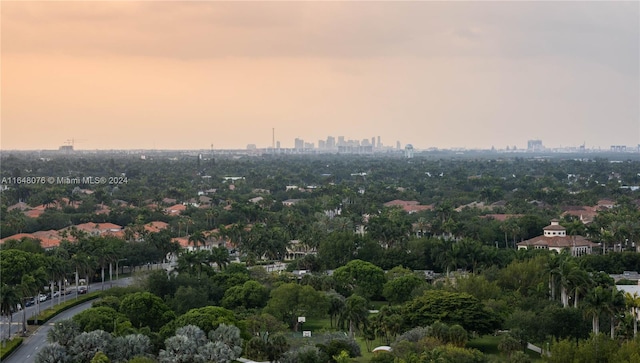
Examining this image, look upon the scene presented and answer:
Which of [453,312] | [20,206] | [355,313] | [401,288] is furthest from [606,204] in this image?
[20,206]

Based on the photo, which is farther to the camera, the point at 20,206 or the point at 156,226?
the point at 20,206

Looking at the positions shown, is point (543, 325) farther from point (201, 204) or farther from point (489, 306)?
point (201, 204)

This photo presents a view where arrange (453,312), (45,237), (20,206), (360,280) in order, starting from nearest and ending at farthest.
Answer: (453,312)
(360,280)
(45,237)
(20,206)

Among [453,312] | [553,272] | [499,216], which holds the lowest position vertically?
[499,216]

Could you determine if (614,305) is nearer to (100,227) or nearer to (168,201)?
(100,227)

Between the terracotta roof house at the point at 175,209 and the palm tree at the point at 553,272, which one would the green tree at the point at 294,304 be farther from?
the terracotta roof house at the point at 175,209

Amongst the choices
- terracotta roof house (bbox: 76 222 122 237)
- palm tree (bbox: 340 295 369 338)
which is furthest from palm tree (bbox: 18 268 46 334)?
terracotta roof house (bbox: 76 222 122 237)

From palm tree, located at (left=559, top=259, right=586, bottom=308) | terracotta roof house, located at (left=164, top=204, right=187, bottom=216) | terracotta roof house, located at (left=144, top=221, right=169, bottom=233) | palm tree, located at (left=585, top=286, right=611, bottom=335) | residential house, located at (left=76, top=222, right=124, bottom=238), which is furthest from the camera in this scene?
terracotta roof house, located at (left=164, top=204, right=187, bottom=216)

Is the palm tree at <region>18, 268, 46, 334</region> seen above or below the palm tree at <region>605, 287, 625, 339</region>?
below

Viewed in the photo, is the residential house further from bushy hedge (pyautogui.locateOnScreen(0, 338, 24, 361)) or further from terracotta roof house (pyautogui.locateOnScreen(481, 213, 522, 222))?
terracotta roof house (pyautogui.locateOnScreen(481, 213, 522, 222))
